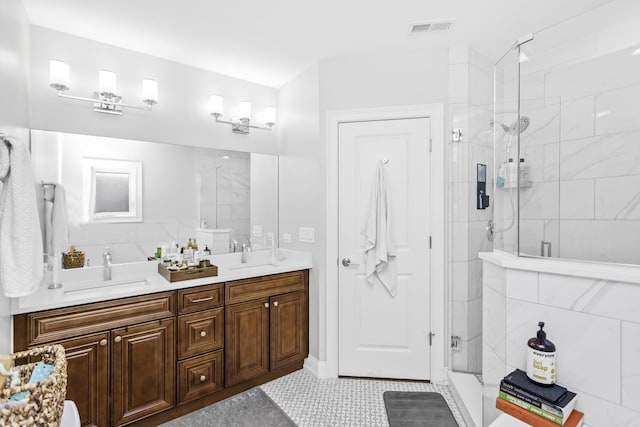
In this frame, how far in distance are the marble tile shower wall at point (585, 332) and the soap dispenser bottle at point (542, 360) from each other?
6 cm

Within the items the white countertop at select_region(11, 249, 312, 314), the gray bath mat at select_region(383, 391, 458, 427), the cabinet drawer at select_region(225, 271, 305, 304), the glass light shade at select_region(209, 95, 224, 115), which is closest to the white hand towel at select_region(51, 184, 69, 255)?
the white countertop at select_region(11, 249, 312, 314)

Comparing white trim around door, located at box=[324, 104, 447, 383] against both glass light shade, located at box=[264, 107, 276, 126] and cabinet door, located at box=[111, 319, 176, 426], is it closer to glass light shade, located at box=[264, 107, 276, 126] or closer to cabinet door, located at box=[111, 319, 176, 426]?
glass light shade, located at box=[264, 107, 276, 126]

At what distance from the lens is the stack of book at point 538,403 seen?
1419 millimetres

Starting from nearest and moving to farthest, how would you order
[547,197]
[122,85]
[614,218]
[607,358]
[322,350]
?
1. [607,358]
2. [614,218]
3. [547,197]
4. [122,85]
5. [322,350]

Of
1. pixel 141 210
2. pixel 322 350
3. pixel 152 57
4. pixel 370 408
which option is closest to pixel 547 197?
pixel 370 408

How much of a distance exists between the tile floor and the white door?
0.36 ft

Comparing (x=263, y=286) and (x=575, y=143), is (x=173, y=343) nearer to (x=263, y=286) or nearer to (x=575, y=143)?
(x=263, y=286)

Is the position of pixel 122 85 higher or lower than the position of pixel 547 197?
higher

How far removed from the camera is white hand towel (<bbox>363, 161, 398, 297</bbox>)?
8.25ft

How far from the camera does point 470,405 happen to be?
2115mm

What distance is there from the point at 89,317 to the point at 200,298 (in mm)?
625

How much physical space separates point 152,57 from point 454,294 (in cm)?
300

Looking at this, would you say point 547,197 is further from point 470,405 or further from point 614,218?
point 470,405

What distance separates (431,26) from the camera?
7.25 feet
